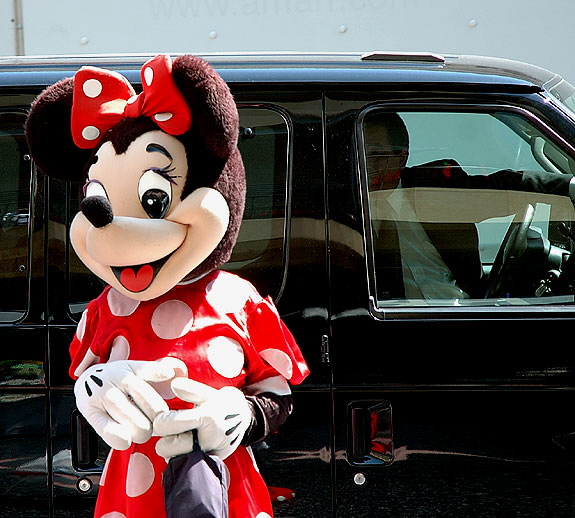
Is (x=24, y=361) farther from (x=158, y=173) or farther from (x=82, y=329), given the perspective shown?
(x=158, y=173)

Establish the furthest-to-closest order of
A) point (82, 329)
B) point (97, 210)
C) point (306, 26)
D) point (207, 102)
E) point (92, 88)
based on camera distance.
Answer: point (306, 26) → point (82, 329) → point (92, 88) → point (207, 102) → point (97, 210)

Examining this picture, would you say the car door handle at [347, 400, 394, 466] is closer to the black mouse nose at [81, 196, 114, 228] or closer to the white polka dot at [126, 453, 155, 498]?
the white polka dot at [126, 453, 155, 498]

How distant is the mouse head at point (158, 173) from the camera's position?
1.84 meters

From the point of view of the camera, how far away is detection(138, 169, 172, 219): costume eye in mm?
1866

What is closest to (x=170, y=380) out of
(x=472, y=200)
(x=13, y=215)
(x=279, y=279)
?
(x=279, y=279)

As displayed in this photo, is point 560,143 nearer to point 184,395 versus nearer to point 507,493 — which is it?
point 507,493

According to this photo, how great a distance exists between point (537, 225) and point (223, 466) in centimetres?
125

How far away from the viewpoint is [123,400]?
1.79 m

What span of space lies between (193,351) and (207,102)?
1.93ft

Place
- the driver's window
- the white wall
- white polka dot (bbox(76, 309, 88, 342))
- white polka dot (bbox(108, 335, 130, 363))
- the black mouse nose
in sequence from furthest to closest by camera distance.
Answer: the white wall
the driver's window
white polka dot (bbox(76, 309, 88, 342))
white polka dot (bbox(108, 335, 130, 363))
the black mouse nose

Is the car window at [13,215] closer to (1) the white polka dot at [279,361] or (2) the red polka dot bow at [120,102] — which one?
(2) the red polka dot bow at [120,102]

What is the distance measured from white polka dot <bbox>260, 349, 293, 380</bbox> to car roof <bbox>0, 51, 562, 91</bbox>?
88cm

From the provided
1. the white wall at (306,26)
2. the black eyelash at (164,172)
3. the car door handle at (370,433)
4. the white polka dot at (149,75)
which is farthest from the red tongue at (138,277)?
the white wall at (306,26)

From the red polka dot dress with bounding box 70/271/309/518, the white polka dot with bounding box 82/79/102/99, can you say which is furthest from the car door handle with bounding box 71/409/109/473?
the white polka dot with bounding box 82/79/102/99
